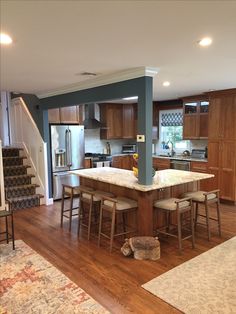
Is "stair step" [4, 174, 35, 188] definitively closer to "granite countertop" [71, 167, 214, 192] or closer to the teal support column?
"granite countertop" [71, 167, 214, 192]

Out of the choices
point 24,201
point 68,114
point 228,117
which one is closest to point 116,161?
point 68,114

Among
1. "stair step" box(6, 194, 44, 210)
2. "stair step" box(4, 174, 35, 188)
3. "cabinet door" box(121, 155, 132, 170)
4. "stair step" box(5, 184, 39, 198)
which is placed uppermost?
"cabinet door" box(121, 155, 132, 170)

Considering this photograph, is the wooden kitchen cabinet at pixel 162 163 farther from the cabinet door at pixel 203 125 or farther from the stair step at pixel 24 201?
the stair step at pixel 24 201

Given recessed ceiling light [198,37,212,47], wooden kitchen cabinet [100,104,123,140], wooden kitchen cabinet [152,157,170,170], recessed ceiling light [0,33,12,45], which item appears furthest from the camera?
wooden kitchen cabinet [100,104,123,140]

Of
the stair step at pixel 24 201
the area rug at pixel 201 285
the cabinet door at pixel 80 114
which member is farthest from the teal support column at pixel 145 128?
the cabinet door at pixel 80 114

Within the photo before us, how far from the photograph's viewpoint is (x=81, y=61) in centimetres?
301

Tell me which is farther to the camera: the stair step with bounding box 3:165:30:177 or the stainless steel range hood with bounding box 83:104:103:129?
the stainless steel range hood with bounding box 83:104:103:129

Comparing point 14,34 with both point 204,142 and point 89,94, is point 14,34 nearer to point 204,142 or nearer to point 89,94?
point 89,94

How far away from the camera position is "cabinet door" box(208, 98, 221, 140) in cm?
557

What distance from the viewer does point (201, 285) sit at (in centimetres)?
270

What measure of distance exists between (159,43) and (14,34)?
1.27 metres

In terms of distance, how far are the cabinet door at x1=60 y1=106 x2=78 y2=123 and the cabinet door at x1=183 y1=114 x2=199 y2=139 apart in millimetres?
2714

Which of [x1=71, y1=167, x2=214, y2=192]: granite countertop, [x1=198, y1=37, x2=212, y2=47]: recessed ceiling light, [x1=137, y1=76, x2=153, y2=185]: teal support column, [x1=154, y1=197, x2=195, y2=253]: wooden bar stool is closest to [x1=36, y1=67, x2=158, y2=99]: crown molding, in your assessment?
[x1=137, y1=76, x2=153, y2=185]: teal support column

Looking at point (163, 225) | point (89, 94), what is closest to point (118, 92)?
point (89, 94)
